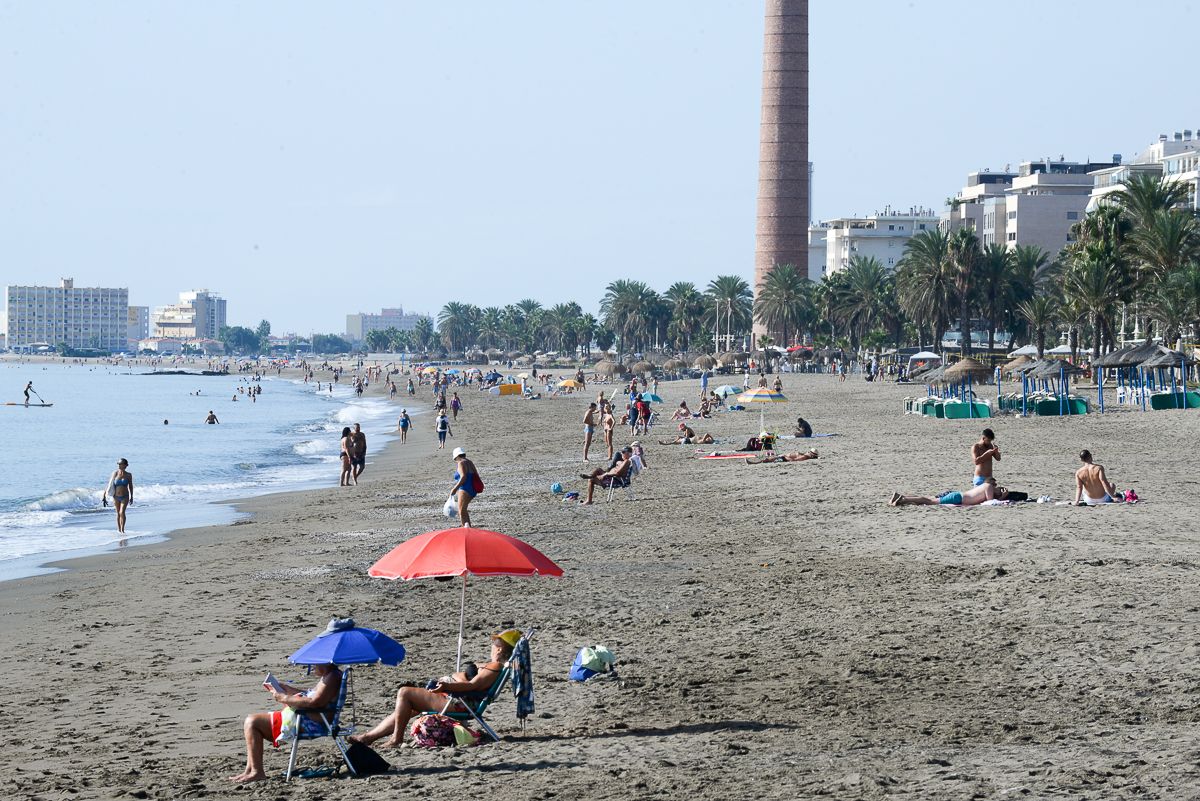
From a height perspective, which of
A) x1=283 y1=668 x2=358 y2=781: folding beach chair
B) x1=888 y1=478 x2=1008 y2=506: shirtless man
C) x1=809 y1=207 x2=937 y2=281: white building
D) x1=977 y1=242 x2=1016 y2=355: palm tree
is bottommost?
x1=283 y1=668 x2=358 y2=781: folding beach chair

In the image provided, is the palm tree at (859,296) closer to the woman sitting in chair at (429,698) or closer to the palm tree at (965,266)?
the palm tree at (965,266)

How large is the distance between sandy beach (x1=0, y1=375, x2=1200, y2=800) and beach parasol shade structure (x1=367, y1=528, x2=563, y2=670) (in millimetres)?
1092

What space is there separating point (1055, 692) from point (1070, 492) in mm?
11894

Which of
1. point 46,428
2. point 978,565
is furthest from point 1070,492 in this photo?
point 46,428

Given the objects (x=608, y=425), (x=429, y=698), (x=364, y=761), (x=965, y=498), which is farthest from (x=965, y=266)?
(x=364, y=761)

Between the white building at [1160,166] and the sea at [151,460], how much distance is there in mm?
53136

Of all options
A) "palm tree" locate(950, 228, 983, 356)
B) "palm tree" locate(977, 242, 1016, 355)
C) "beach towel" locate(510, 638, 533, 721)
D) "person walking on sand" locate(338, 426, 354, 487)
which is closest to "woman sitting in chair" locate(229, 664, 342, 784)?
"beach towel" locate(510, 638, 533, 721)

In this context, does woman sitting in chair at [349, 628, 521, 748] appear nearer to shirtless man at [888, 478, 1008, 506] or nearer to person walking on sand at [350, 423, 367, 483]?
shirtless man at [888, 478, 1008, 506]

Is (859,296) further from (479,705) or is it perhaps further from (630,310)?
(479,705)

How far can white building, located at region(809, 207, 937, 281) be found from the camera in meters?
147

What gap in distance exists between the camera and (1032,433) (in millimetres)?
33281

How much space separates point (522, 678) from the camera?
9.48 meters

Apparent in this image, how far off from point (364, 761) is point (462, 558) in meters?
1.65

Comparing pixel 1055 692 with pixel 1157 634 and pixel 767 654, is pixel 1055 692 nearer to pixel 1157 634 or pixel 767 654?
pixel 1157 634
